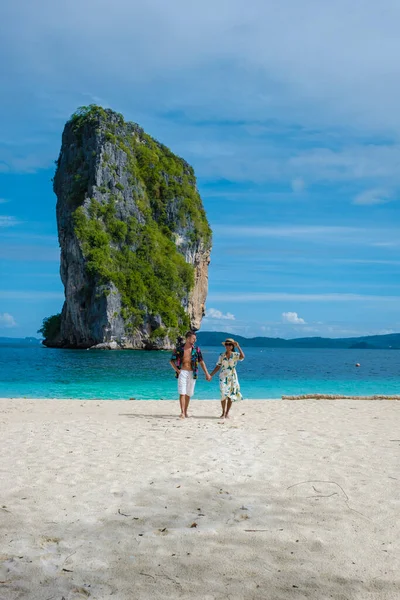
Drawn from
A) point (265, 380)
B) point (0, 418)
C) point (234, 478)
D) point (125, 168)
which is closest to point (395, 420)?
point (234, 478)

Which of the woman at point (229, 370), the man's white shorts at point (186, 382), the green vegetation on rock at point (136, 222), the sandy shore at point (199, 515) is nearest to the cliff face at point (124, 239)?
the green vegetation on rock at point (136, 222)

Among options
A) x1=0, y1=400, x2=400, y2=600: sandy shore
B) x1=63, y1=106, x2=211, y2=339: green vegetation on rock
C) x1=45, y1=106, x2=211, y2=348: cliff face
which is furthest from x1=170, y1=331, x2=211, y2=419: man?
x1=63, y1=106, x2=211, y2=339: green vegetation on rock

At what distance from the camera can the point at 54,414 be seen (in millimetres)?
13406

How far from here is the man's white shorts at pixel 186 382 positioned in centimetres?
1095

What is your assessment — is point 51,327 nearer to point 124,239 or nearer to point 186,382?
point 124,239

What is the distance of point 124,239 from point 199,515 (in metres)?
75.7

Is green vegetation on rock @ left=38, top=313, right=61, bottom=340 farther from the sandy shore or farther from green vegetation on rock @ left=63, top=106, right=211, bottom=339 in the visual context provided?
the sandy shore

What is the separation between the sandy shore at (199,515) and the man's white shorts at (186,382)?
1.54 m

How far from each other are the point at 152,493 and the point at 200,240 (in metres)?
85.6

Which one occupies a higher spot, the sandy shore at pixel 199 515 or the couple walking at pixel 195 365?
the couple walking at pixel 195 365

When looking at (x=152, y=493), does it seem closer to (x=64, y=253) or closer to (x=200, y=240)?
(x=64, y=253)

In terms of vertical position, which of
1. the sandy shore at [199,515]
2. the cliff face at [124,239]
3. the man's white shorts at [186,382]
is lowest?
the sandy shore at [199,515]

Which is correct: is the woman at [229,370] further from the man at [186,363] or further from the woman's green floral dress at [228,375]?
the man at [186,363]

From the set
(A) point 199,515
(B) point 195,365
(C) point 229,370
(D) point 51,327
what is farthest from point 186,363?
(D) point 51,327
